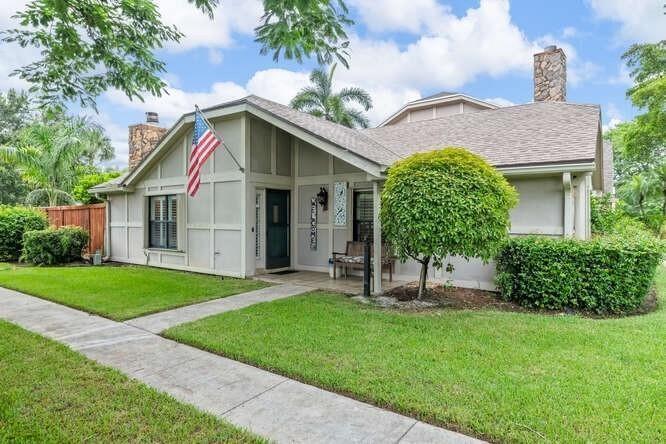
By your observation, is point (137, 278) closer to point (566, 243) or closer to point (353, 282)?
point (353, 282)

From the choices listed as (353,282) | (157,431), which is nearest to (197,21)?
(157,431)

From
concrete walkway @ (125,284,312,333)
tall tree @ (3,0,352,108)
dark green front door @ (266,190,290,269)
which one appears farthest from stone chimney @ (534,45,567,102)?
tall tree @ (3,0,352,108)

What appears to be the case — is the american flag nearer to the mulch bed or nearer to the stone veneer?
the mulch bed

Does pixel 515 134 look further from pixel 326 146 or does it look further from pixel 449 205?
pixel 326 146

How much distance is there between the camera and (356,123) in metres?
25.5

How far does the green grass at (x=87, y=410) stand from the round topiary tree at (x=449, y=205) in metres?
4.27

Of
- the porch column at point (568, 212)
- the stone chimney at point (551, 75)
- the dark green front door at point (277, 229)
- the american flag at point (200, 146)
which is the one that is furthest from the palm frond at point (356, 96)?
the porch column at point (568, 212)

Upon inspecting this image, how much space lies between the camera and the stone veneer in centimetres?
1455

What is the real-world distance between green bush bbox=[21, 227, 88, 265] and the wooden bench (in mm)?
8701

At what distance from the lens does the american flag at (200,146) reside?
27.9 feet

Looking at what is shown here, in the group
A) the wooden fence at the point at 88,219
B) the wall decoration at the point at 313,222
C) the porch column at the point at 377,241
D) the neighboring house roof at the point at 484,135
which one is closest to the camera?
the porch column at the point at 377,241

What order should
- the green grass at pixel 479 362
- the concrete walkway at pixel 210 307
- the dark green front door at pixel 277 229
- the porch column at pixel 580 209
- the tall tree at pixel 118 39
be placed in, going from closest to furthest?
the green grass at pixel 479 362 → the tall tree at pixel 118 39 → the concrete walkway at pixel 210 307 → the porch column at pixel 580 209 → the dark green front door at pixel 277 229

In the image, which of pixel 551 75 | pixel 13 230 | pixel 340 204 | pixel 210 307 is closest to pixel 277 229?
pixel 340 204

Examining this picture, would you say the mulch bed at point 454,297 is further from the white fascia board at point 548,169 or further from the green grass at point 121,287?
the green grass at point 121,287
